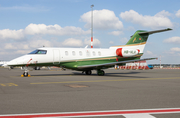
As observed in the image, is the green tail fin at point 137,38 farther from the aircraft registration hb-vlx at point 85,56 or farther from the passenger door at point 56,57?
the passenger door at point 56,57

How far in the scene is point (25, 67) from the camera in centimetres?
2133

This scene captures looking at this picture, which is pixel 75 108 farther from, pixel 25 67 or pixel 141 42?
pixel 141 42

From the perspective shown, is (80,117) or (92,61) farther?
(92,61)

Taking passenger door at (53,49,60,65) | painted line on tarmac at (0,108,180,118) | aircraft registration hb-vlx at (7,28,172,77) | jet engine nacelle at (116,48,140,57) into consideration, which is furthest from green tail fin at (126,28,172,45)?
painted line on tarmac at (0,108,180,118)

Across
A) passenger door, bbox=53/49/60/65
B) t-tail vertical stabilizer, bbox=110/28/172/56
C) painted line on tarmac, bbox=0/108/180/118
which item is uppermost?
t-tail vertical stabilizer, bbox=110/28/172/56

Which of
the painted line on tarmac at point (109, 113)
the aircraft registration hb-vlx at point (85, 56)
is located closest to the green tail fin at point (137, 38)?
the aircraft registration hb-vlx at point (85, 56)

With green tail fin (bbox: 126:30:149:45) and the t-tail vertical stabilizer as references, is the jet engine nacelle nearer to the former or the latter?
the t-tail vertical stabilizer

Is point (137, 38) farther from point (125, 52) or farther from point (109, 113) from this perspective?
point (109, 113)

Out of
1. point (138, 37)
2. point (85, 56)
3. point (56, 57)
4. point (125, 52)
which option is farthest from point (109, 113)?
point (138, 37)

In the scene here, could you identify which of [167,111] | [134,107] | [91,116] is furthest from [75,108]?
[167,111]

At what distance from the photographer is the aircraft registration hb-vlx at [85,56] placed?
21469 mm

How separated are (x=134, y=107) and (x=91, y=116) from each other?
70.4 inches

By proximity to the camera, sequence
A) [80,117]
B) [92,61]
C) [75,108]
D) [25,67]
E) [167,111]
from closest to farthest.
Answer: [80,117] < [167,111] < [75,108] < [25,67] < [92,61]

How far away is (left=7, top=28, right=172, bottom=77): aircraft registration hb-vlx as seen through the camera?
2147 centimetres
